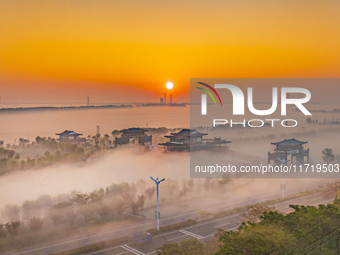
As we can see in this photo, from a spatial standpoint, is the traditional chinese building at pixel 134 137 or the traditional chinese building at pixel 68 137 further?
the traditional chinese building at pixel 68 137

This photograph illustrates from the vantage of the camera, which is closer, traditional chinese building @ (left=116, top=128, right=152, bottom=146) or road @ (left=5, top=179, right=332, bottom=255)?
road @ (left=5, top=179, right=332, bottom=255)

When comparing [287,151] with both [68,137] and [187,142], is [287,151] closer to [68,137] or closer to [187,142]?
[187,142]

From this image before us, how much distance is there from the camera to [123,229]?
57.1ft

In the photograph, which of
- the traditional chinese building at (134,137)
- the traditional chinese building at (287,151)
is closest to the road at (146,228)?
the traditional chinese building at (287,151)

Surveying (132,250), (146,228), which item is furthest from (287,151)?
(132,250)

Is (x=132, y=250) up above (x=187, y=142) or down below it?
below

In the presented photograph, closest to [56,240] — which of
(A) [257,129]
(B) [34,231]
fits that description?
(B) [34,231]

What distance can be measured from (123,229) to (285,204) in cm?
1008

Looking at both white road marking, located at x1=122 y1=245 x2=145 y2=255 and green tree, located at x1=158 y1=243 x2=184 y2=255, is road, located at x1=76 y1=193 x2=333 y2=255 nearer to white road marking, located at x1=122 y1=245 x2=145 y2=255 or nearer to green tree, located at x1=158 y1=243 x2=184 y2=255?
white road marking, located at x1=122 y1=245 x2=145 y2=255

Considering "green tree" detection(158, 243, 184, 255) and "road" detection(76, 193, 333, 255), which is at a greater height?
"green tree" detection(158, 243, 184, 255)

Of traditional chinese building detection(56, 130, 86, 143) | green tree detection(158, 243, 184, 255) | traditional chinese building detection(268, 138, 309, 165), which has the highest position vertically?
traditional chinese building detection(56, 130, 86, 143)

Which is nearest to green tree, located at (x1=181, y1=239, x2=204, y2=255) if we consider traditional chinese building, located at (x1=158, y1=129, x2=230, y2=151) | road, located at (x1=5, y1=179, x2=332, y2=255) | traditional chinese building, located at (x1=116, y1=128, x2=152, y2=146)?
road, located at (x1=5, y1=179, x2=332, y2=255)

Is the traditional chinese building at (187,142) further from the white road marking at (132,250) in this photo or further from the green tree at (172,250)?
the green tree at (172,250)

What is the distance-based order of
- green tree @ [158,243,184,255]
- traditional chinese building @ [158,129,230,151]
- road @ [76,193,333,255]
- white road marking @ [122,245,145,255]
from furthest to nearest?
traditional chinese building @ [158,129,230,151] → road @ [76,193,333,255] → white road marking @ [122,245,145,255] → green tree @ [158,243,184,255]
